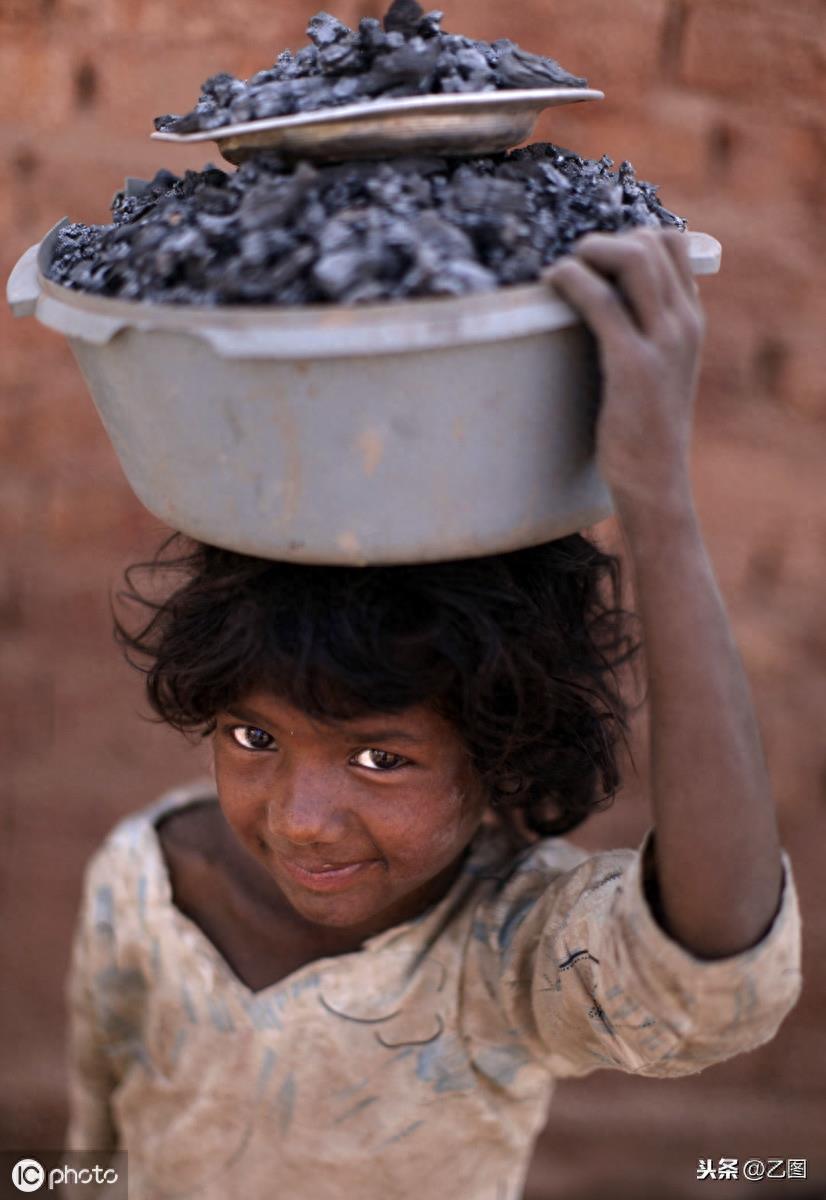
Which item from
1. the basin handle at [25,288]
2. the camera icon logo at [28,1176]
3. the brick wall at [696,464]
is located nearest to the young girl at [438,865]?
the basin handle at [25,288]

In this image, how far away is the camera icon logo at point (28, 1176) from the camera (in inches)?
68.7

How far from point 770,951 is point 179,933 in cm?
66

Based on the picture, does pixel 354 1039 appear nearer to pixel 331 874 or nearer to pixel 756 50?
pixel 331 874

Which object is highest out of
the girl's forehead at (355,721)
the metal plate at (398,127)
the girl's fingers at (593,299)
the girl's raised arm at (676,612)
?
the metal plate at (398,127)

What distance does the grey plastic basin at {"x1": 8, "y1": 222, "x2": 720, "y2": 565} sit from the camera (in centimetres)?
68

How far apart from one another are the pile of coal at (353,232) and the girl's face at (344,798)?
35 centimetres

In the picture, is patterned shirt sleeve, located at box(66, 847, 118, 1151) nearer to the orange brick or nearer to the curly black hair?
the curly black hair

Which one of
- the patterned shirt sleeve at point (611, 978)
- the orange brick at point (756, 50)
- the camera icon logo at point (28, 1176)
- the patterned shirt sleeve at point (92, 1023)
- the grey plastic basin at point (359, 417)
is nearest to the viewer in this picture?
the grey plastic basin at point (359, 417)

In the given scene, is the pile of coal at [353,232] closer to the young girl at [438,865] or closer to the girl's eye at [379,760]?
the young girl at [438,865]

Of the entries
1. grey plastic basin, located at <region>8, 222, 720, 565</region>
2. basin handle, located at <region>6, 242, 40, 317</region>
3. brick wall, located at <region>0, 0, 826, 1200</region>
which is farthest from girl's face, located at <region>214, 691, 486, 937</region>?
brick wall, located at <region>0, 0, 826, 1200</region>

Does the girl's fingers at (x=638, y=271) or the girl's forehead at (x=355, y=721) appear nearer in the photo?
the girl's fingers at (x=638, y=271)

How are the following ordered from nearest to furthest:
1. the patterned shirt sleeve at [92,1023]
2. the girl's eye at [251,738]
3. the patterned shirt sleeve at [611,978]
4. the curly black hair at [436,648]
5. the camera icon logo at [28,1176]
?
1. the patterned shirt sleeve at [611,978]
2. the curly black hair at [436,648]
3. the girl's eye at [251,738]
4. the patterned shirt sleeve at [92,1023]
5. the camera icon logo at [28,1176]

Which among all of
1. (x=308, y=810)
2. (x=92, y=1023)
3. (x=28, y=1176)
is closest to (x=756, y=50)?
(x=308, y=810)

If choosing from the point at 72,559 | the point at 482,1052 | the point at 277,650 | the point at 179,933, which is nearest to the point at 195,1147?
the point at 179,933
